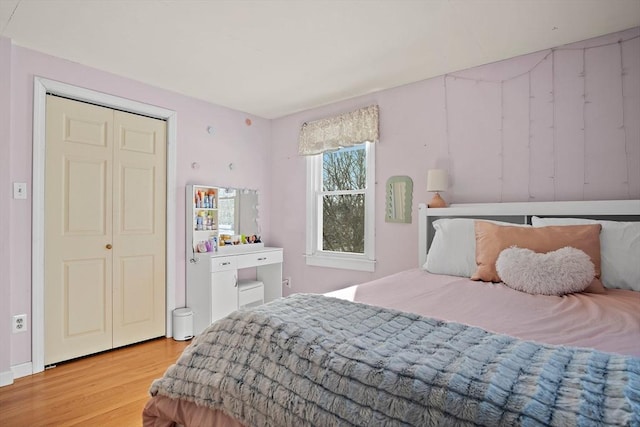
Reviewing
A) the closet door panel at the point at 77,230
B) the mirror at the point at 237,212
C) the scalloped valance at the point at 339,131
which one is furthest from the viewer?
the mirror at the point at 237,212

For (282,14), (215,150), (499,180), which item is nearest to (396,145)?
(499,180)

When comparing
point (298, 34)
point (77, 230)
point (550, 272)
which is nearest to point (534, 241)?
point (550, 272)

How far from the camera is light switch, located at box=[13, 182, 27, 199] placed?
2.51m

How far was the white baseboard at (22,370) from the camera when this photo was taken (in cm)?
248

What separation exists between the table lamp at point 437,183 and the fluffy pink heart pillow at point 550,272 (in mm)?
992

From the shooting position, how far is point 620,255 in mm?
1912

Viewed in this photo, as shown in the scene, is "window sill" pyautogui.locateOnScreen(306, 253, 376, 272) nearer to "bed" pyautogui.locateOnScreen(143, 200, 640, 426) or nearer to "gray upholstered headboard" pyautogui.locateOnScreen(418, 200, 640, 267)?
"gray upholstered headboard" pyautogui.locateOnScreen(418, 200, 640, 267)

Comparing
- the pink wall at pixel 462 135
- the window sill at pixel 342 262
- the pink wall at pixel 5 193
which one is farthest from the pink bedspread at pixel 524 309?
the pink wall at pixel 5 193

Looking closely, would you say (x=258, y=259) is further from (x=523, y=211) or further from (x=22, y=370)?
(x=523, y=211)

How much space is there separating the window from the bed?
150 centimetres

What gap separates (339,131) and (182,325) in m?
2.47

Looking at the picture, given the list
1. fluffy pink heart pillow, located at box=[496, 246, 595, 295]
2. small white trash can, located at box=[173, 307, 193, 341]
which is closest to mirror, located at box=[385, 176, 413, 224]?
fluffy pink heart pillow, located at box=[496, 246, 595, 295]

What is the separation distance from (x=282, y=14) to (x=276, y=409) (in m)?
2.13

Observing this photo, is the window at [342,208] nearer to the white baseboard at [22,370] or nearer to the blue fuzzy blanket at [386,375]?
the blue fuzzy blanket at [386,375]
